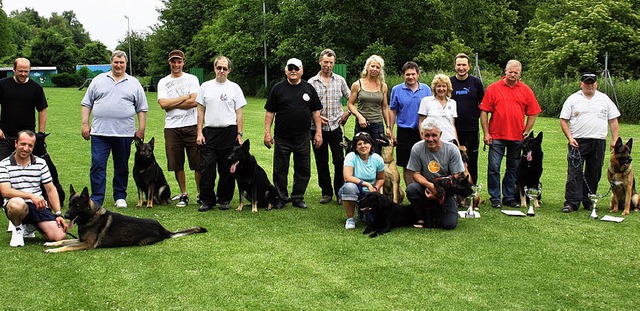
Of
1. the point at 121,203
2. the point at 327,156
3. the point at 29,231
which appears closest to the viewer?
the point at 29,231

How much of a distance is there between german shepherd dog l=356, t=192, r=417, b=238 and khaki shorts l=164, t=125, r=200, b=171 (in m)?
2.47

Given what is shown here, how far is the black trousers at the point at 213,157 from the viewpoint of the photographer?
7133mm

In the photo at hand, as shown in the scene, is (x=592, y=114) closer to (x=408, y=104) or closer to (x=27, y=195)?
(x=408, y=104)

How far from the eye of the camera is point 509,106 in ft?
23.5

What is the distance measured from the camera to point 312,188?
904 centimetres

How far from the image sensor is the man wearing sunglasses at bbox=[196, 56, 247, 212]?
23.1ft

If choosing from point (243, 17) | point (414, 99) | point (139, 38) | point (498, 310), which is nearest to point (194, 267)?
point (498, 310)

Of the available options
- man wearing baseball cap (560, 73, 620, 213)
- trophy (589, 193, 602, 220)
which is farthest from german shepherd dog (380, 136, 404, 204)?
trophy (589, 193, 602, 220)

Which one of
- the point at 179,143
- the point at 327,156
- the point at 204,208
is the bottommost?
the point at 204,208

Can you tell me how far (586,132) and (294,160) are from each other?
138 inches

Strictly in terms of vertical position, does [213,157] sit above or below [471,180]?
above

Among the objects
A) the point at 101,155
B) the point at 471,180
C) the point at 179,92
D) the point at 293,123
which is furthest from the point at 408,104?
the point at 101,155

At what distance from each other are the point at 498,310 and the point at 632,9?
28309 mm

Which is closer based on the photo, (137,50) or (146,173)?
(146,173)
